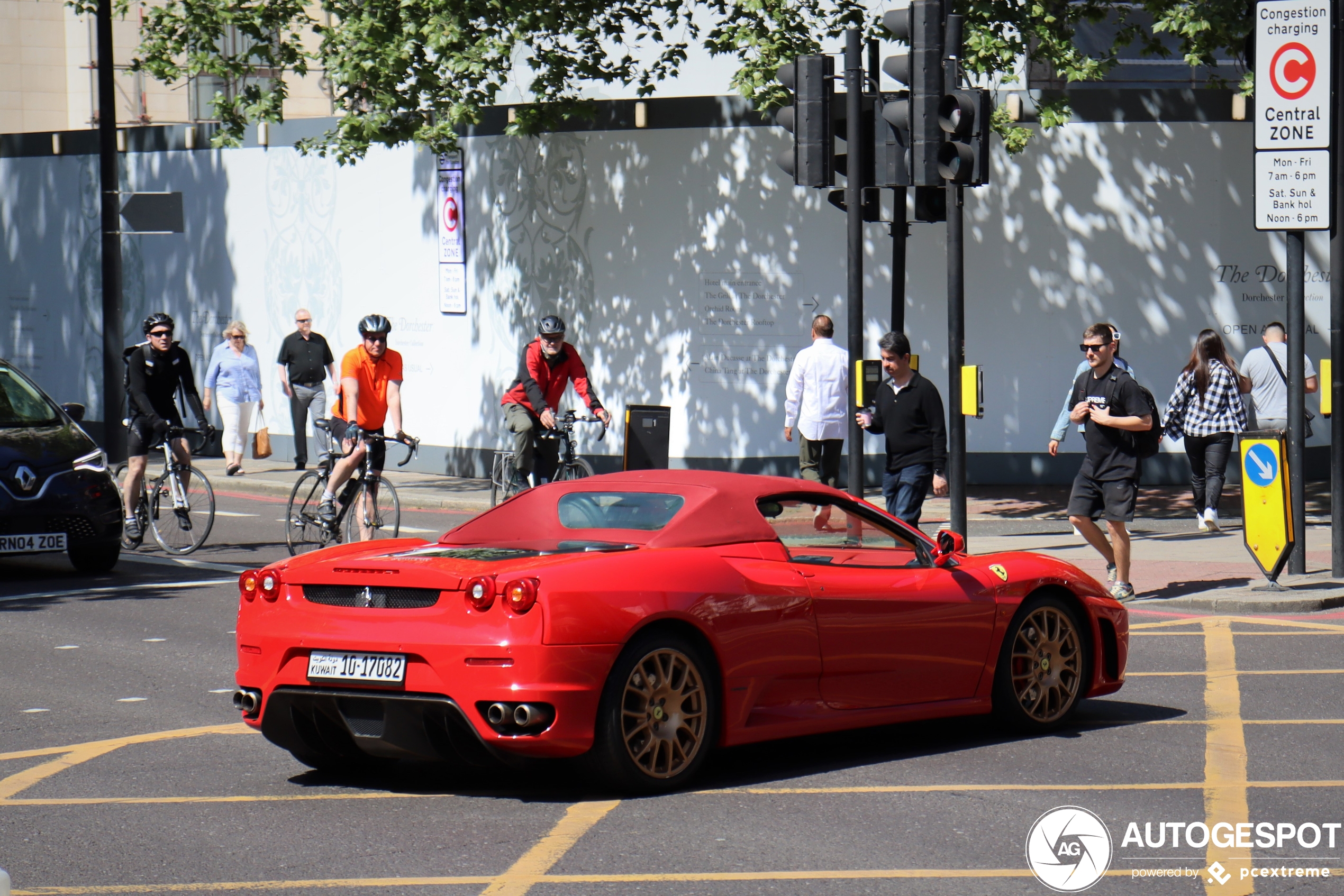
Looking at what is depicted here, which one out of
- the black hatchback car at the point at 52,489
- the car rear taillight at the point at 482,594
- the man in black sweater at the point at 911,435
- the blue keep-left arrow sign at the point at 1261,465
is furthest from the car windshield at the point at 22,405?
the blue keep-left arrow sign at the point at 1261,465

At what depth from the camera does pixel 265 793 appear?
21.5 feet

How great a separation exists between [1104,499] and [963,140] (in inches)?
105

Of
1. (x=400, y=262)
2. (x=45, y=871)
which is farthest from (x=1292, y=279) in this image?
(x=400, y=262)

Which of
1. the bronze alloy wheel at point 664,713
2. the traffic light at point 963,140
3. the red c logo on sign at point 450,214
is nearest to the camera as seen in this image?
the bronze alloy wheel at point 664,713

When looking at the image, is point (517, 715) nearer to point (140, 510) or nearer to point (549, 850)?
point (549, 850)

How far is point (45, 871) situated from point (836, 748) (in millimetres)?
3286

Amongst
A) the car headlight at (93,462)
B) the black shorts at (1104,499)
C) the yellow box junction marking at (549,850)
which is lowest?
the yellow box junction marking at (549,850)

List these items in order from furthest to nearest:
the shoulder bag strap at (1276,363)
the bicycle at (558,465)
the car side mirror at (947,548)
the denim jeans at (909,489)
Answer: the shoulder bag strap at (1276,363)
the bicycle at (558,465)
the denim jeans at (909,489)
the car side mirror at (947,548)

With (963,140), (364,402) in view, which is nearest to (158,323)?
(364,402)

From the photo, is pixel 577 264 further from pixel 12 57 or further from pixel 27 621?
pixel 12 57

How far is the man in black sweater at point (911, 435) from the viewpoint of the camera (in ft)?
40.5

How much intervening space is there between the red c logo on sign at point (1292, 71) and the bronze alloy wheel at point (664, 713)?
8.23 meters

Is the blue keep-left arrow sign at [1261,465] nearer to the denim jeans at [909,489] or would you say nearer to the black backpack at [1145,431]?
the black backpack at [1145,431]

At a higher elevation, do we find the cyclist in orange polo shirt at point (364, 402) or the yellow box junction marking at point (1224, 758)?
the cyclist in orange polo shirt at point (364, 402)
